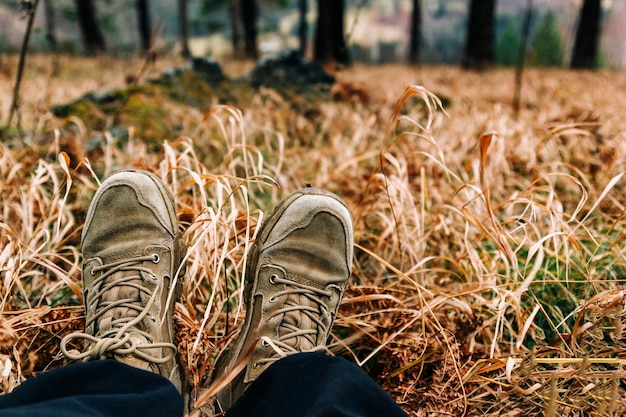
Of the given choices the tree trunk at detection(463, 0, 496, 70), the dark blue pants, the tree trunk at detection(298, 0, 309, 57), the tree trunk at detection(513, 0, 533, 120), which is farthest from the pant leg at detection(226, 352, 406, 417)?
the tree trunk at detection(298, 0, 309, 57)

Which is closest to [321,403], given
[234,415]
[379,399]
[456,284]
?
[379,399]

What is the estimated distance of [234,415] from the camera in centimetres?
106

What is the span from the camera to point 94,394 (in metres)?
0.99

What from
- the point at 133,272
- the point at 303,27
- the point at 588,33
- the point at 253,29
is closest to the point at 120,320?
the point at 133,272

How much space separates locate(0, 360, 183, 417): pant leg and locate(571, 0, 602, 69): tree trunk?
10.7 metres

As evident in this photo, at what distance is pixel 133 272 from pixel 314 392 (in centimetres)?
69

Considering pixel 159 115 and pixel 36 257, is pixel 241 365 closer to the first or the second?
pixel 36 257

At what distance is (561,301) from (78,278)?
1.60 meters

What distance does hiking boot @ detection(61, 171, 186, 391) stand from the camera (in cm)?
120

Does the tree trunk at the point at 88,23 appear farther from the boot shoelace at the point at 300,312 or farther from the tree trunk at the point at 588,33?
the boot shoelace at the point at 300,312

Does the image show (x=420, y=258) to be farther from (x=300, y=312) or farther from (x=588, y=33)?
(x=588, y=33)

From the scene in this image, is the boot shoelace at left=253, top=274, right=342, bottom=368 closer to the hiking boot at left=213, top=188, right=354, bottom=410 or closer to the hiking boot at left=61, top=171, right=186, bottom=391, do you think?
the hiking boot at left=213, top=188, right=354, bottom=410

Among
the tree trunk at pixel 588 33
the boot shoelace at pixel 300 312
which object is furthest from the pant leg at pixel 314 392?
the tree trunk at pixel 588 33

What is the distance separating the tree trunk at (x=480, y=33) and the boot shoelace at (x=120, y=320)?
883cm
